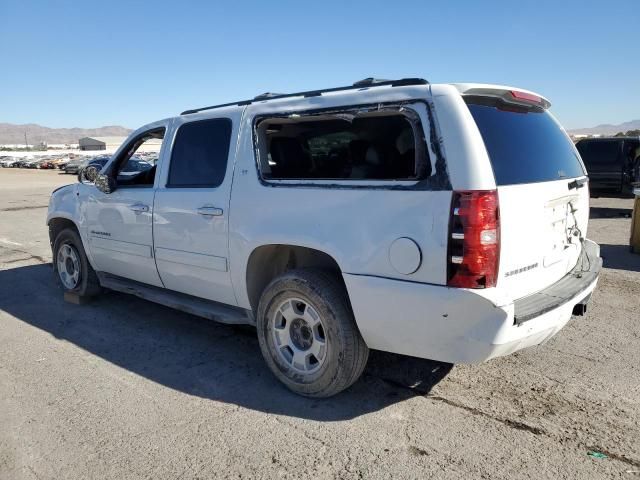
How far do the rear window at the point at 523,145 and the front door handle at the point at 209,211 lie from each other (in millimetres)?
1971

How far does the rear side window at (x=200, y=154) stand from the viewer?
4.02 metres

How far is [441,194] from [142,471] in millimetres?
2210

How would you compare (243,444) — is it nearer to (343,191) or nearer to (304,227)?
(304,227)

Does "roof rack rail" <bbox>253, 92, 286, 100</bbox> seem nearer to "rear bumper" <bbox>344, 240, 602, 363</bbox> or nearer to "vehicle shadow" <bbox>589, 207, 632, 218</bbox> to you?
"rear bumper" <bbox>344, 240, 602, 363</bbox>

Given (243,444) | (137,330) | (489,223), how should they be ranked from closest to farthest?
(489,223)
(243,444)
(137,330)

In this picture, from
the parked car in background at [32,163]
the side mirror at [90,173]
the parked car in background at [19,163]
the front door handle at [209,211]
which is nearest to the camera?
the front door handle at [209,211]

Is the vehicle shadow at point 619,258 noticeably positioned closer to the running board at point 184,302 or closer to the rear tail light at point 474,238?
the rear tail light at point 474,238

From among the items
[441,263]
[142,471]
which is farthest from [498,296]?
[142,471]

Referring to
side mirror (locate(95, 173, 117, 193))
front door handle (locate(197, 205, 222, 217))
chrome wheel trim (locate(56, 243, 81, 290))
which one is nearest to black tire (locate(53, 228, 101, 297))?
chrome wheel trim (locate(56, 243, 81, 290))

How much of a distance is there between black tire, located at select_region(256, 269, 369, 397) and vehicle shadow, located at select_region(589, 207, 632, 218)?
11121 mm

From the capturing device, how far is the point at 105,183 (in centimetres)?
498

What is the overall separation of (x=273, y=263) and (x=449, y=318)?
1.57 meters

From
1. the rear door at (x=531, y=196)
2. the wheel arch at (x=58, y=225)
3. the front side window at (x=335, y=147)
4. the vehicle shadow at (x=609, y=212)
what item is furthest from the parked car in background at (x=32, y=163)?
the rear door at (x=531, y=196)

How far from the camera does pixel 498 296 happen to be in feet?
9.00
